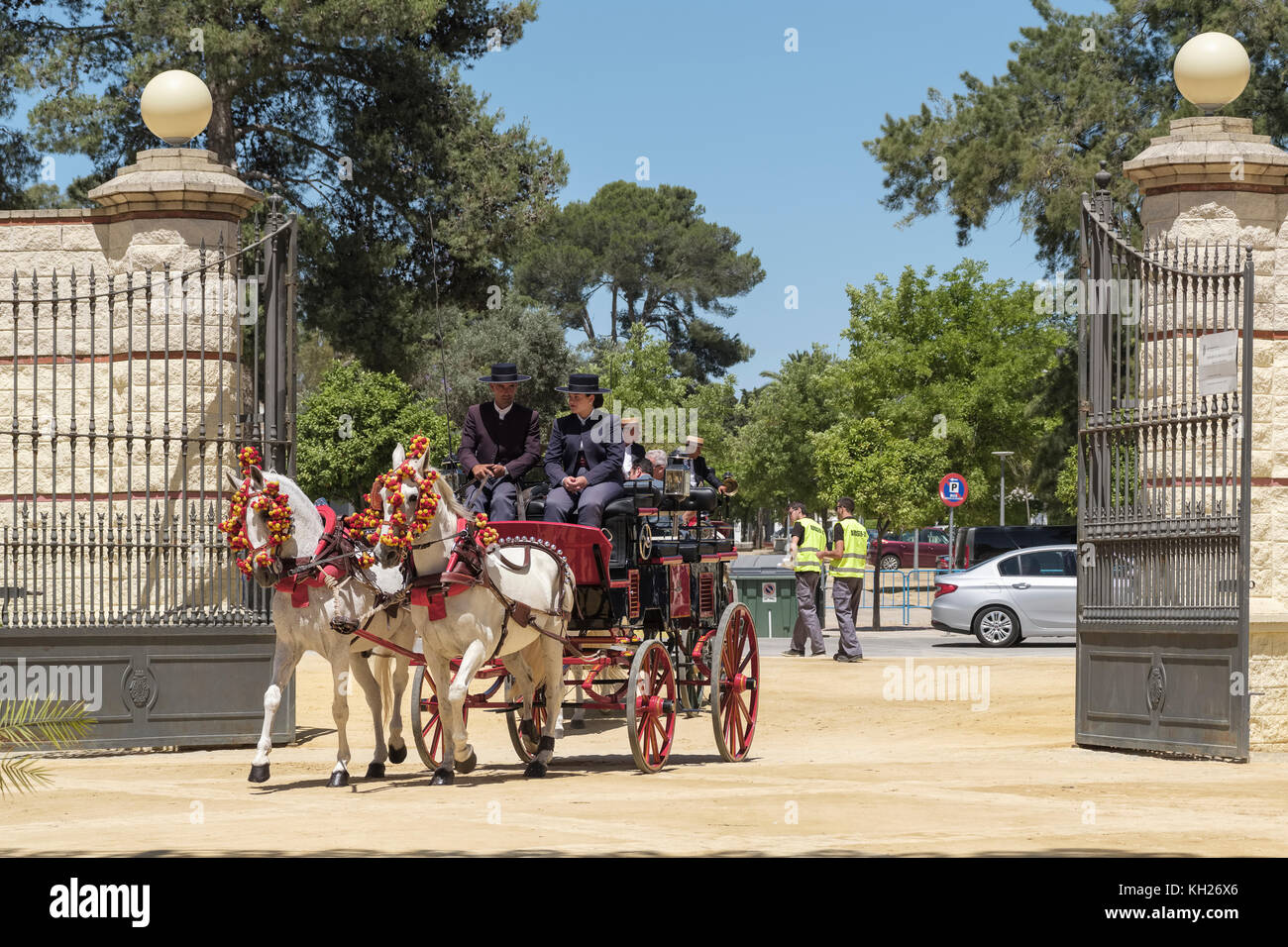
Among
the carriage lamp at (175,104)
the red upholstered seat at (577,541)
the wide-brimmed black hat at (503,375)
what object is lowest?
the red upholstered seat at (577,541)

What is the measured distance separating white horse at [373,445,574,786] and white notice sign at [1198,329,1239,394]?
207 inches

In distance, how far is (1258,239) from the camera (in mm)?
14148

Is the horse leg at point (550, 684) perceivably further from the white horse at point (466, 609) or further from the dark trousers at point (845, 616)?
the dark trousers at point (845, 616)

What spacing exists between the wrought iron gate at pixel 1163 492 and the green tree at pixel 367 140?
43.9 feet

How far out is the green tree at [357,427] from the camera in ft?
158

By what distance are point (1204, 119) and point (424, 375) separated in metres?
39.4

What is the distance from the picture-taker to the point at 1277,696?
13.8m

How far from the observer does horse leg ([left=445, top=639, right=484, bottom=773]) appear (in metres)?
11.1

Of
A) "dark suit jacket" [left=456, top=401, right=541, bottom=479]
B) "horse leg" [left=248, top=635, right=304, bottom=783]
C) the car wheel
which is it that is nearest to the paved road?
the car wheel

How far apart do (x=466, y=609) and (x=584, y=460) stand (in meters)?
2.37

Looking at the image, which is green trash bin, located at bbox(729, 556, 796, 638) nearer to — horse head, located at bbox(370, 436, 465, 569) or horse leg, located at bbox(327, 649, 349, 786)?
horse leg, located at bbox(327, 649, 349, 786)

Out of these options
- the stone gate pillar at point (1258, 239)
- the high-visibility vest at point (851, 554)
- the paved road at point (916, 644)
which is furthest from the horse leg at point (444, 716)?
the paved road at point (916, 644)
